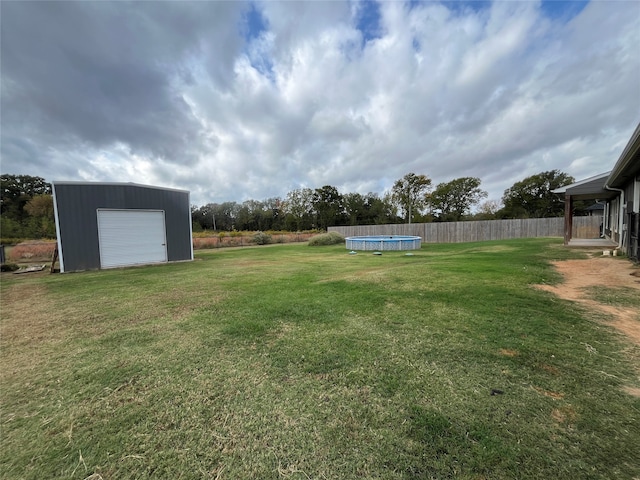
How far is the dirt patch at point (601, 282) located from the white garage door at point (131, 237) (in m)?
12.8

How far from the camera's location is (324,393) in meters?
2.00

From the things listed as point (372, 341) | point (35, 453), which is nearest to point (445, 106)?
point (372, 341)

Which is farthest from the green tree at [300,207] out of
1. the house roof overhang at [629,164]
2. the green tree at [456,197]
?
the house roof overhang at [629,164]

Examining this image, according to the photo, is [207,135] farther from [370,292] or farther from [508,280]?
[508,280]

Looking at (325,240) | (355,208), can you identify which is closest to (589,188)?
(325,240)

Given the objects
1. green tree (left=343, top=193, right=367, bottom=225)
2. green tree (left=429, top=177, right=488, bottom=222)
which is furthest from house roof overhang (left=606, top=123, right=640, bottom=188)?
green tree (left=343, top=193, right=367, bottom=225)

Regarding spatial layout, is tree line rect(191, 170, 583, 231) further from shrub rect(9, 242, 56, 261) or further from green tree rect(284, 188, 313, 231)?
shrub rect(9, 242, 56, 261)

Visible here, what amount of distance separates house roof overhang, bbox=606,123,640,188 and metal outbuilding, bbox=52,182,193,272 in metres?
14.0

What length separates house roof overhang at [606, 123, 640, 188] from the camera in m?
4.90

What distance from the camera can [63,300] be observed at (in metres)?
5.08

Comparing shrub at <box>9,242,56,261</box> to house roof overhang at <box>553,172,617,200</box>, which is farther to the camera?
shrub at <box>9,242,56,261</box>

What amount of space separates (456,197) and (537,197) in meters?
8.93

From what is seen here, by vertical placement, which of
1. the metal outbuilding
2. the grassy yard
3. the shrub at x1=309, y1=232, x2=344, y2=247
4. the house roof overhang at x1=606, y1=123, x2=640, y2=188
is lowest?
the grassy yard

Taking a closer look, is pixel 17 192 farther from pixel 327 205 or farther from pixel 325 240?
pixel 325 240
